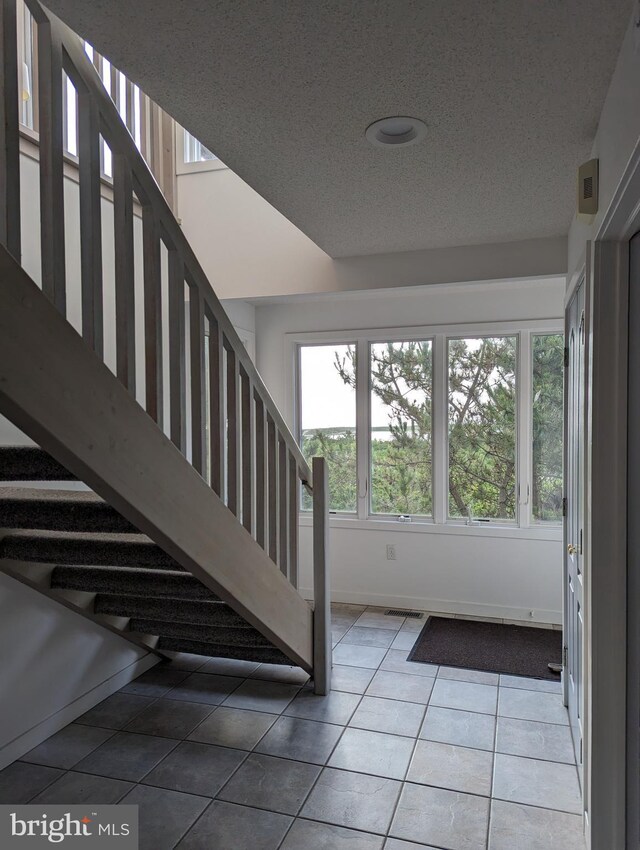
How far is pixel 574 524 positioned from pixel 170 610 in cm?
195

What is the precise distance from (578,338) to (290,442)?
56.6 inches

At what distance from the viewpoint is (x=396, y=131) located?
1999 mm

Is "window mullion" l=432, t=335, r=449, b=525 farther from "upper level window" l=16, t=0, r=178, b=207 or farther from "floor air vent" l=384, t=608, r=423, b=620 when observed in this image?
"upper level window" l=16, t=0, r=178, b=207

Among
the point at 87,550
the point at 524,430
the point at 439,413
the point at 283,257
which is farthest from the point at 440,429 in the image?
the point at 87,550

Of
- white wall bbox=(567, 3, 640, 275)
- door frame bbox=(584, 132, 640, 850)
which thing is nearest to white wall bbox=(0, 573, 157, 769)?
door frame bbox=(584, 132, 640, 850)

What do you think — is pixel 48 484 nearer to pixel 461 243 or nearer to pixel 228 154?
pixel 228 154

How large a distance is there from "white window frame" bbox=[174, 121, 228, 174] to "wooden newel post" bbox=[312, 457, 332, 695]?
2.06 meters

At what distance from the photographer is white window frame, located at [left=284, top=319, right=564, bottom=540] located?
14.1ft

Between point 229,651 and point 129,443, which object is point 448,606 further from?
point 129,443

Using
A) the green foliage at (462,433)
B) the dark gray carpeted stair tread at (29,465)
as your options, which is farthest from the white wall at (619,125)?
the green foliage at (462,433)

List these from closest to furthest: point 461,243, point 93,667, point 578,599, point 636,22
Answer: point 636,22, point 578,599, point 93,667, point 461,243

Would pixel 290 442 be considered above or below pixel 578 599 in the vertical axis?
above

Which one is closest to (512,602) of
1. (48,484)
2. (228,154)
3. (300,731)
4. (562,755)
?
(562,755)

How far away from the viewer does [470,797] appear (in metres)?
2.29
